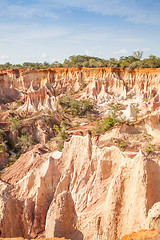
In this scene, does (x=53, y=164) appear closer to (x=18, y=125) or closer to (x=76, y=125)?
(x=18, y=125)

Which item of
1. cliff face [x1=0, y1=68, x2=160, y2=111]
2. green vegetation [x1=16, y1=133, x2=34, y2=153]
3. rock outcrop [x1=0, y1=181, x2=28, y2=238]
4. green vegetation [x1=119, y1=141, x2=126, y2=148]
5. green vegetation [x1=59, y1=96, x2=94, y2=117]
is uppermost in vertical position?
cliff face [x1=0, y1=68, x2=160, y2=111]

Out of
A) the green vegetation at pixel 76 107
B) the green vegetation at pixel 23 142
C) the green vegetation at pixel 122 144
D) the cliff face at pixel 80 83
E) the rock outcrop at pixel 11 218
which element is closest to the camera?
the rock outcrop at pixel 11 218

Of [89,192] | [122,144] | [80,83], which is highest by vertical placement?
[80,83]

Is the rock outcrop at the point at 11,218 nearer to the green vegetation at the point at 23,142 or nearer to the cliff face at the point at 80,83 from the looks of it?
the green vegetation at the point at 23,142

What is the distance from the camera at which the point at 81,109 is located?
27.0 metres

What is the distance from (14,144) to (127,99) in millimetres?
17474

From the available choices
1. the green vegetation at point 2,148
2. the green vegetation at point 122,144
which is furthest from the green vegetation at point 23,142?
the green vegetation at point 122,144

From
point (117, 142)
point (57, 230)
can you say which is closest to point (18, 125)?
point (117, 142)

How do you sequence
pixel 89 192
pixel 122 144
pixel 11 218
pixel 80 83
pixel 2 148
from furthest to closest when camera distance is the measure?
1. pixel 80 83
2. pixel 2 148
3. pixel 122 144
4. pixel 89 192
5. pixel 11 218

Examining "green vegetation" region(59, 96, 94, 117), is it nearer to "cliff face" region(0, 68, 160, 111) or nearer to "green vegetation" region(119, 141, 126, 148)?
"cliff face" region(0, 68, 160, 111)

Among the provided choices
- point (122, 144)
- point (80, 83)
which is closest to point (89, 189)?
point (122, 144)

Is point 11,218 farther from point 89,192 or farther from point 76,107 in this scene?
point 76,107

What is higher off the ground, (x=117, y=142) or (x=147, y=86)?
(x=147, y=86)

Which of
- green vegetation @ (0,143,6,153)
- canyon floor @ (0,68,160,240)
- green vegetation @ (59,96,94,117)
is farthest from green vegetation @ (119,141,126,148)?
green vegetation @ (59,96,94,117)
